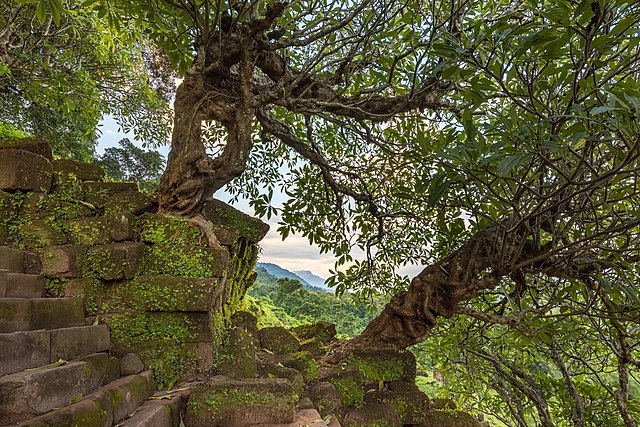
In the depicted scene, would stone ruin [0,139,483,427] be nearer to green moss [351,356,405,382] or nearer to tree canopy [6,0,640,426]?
green moss [351,356,405,382]

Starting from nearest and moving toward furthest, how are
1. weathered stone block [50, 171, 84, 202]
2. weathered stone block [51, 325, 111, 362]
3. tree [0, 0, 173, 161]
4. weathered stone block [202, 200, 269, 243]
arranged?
weathered stone block [51, 325, 111, 362] → weathered stone block [50, 171, 84, 202] → weathered stone block [202, 200, 269, 243] → tree [0, 0, 173, 161]

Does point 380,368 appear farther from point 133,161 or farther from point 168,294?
point 133,161

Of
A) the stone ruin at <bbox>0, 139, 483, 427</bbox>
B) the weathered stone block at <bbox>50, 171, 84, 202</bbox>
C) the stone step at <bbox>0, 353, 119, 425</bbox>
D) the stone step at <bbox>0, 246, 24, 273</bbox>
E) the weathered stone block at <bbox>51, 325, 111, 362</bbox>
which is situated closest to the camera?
the stone step at <bbox>0, 353, 119, 425</bbox>

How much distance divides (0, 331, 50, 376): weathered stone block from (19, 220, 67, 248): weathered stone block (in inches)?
37.9

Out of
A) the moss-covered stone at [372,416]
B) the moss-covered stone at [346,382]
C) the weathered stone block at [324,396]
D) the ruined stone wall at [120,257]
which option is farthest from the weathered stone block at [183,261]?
the moss-covered stone at [372,416]

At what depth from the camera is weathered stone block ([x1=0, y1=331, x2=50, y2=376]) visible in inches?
52.4

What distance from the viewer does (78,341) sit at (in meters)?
1.74

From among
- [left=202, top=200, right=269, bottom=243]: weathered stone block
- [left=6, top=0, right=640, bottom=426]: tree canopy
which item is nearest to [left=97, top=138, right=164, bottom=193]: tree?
[left=6, top=0, right=640, bottom=426]: tree canopy

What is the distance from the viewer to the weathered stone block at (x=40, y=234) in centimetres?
223

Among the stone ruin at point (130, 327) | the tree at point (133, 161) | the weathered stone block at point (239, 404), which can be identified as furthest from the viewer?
the tree at point (133, 161)

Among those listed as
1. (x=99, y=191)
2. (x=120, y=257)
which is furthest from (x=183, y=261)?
A: (x=99, y=191)

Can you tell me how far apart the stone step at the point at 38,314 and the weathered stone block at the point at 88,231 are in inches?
16.0

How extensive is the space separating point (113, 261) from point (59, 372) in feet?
3.08

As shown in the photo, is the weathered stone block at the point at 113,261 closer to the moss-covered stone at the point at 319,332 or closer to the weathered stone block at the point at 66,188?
the weathered stone block at the point at 66,188
